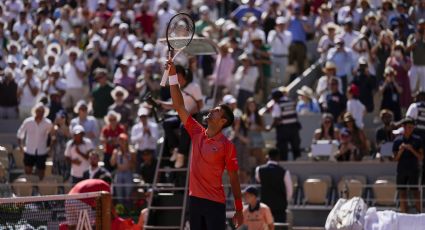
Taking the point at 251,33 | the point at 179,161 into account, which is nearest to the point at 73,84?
the point at 251,33

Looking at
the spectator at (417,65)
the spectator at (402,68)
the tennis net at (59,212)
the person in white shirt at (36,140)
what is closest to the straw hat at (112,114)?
the person in white shirt at (36,140)

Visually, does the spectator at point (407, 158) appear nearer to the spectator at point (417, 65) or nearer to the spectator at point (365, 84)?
the spectator at point (365, 84)

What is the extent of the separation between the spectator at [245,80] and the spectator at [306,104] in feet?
3.64

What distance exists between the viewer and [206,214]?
1247 centimetres

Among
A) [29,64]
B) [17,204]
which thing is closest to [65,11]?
[29,64]

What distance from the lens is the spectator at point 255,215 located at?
16.8 m

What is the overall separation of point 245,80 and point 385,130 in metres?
3.98

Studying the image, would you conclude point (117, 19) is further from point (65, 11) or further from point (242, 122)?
point (242, 122)

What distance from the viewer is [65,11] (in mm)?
31359

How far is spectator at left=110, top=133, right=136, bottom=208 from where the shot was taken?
21672 millimetres

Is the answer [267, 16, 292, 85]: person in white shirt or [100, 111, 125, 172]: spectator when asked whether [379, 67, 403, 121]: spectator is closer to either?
[267, 16, 292, 85]: person in white shirt

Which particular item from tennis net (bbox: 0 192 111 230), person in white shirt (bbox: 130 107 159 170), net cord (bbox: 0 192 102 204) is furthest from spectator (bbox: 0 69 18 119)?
net cord (bbox: 0 192 102 204)

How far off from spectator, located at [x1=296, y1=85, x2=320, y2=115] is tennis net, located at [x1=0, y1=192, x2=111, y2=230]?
456 inches

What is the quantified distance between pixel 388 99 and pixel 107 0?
10.9m
